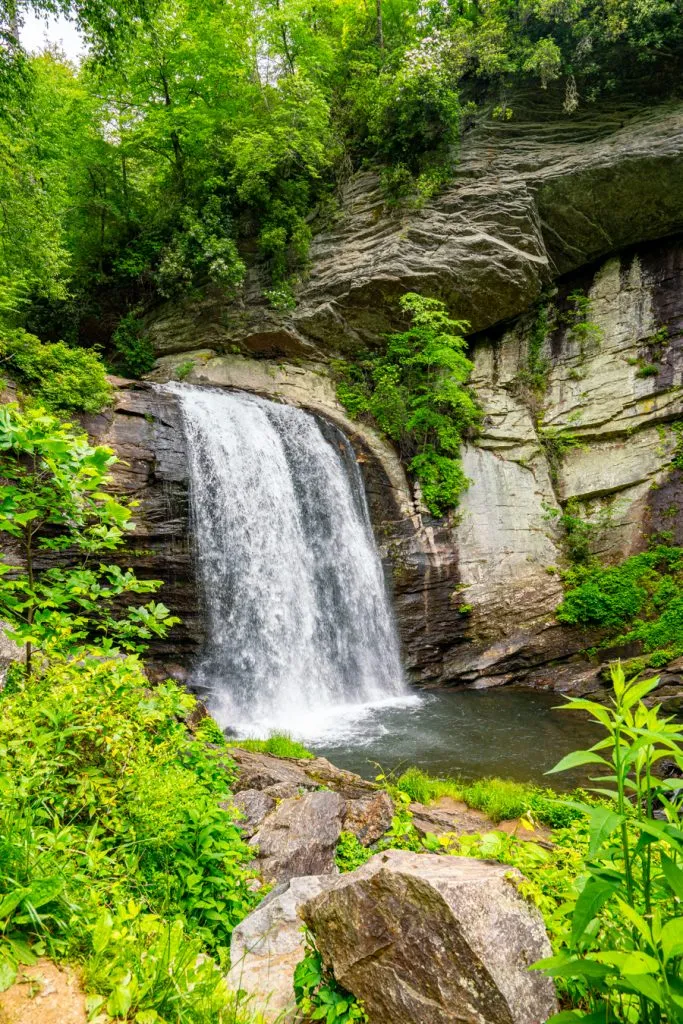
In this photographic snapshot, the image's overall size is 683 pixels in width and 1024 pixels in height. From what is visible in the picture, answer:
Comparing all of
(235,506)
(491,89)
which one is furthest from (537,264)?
(235,506)

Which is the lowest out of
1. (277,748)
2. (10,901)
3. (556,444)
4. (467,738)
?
(467,738)

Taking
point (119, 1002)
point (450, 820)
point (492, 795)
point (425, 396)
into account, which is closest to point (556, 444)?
point (425, 396)

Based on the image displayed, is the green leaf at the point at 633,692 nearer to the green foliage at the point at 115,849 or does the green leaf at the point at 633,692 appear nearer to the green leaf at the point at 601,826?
the green leaf at the point at 601,826

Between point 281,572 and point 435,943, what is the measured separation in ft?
31.3

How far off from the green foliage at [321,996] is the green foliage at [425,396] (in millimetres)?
12086

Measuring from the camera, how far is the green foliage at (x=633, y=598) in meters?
11.7

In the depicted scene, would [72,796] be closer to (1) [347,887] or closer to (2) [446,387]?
(1) [347,887]

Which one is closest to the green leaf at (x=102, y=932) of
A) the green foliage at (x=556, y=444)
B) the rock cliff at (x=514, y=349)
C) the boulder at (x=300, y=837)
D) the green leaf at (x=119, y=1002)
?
the green leaf at (x=119, y=1002)

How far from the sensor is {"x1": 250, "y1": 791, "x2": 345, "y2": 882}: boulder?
3711 millimetres

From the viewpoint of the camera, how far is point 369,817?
15.5ft

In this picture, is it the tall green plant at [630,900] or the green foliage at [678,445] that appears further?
the green foliage at [678,445]

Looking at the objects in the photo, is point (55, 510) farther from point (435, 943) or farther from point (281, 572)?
point (281, 572)

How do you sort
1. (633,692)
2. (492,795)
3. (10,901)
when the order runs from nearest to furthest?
(633,692) → (10,901) → (492,795)

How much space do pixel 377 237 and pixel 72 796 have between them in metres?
16.1
